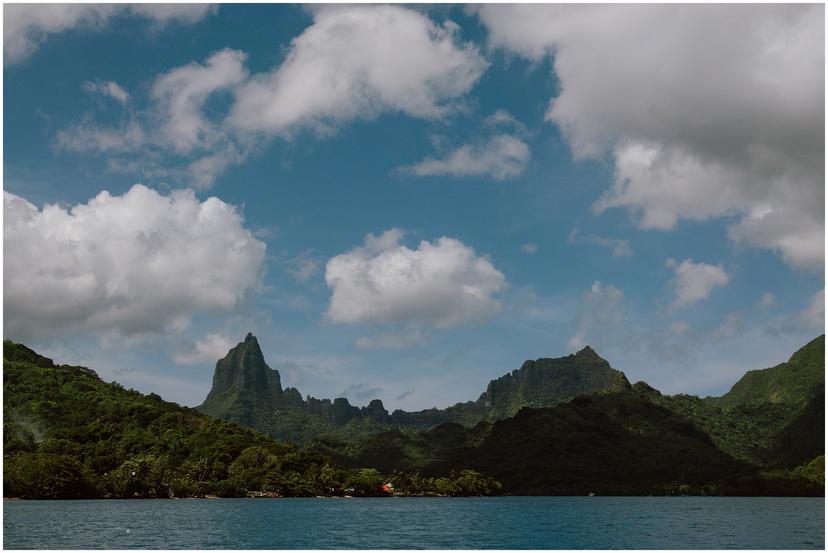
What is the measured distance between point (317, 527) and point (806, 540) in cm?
7166

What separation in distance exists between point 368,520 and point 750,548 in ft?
220

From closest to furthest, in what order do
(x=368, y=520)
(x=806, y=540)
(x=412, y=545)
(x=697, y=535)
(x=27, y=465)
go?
(x=412, y=545)
(x=806, y=540)
(x=697, y=535)
(x=368, y=520)
(x=27, y=465)

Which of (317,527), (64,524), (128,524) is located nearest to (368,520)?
(317,527)

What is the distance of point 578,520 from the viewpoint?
150375mm

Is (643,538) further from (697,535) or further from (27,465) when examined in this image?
(27,465)

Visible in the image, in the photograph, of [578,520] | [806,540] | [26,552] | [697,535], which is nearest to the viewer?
[26,552]

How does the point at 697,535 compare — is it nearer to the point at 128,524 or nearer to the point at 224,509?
the point at 128,524

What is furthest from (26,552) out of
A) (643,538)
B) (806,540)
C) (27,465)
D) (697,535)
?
(27,465)

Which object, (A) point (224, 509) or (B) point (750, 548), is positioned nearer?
(B) point (750, 548)

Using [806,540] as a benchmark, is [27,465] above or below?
above

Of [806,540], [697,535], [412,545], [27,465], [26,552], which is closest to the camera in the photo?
[26,552]

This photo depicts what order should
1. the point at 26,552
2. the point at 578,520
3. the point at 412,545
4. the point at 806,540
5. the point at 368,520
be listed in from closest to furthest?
the point at 26,552
the point at 412,545
the point at 806,540
the point at 368,520
the point at 578,520

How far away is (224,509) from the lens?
158125 mm

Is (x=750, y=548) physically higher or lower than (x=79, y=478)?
lower
